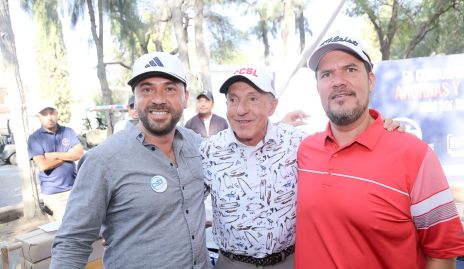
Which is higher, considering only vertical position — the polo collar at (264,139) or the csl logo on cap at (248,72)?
the csl logo on cap at (248,72)

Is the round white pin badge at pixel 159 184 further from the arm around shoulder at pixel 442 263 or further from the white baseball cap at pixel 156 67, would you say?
the arm around shoulder at pixel 442 263

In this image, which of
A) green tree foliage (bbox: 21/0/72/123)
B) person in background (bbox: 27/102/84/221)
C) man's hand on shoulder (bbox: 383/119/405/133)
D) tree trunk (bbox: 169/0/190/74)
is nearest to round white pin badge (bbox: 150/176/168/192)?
man's hand on shoulder (bbox: 383/119/405/133)

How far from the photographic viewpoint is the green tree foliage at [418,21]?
17250 millimetres

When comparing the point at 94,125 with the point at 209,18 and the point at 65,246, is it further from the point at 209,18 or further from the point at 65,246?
the point at 65,246

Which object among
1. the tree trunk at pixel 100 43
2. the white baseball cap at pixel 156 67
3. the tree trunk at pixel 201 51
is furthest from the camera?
the tree trunk at pixel 100 43

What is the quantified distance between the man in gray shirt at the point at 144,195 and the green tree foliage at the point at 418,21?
17516 millimetres

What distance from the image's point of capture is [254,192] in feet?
7.44

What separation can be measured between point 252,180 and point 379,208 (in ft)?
2.48

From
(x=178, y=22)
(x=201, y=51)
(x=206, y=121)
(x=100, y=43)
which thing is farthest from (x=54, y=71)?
(x=206, y=121)

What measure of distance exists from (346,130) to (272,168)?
50cm

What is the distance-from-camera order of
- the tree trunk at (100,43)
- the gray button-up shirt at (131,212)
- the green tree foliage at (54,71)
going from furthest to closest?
the green tree foliage at (54,71)
the tree trunk at (100,43)
the gray button-up shirt at (131,212)

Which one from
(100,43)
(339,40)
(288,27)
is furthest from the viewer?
(100,43)

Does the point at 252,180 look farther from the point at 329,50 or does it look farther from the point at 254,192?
the point at 329,50

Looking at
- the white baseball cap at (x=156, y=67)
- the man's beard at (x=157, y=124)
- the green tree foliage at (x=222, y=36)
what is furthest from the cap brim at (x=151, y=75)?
the green tree foliage at (x=222, y=36)
